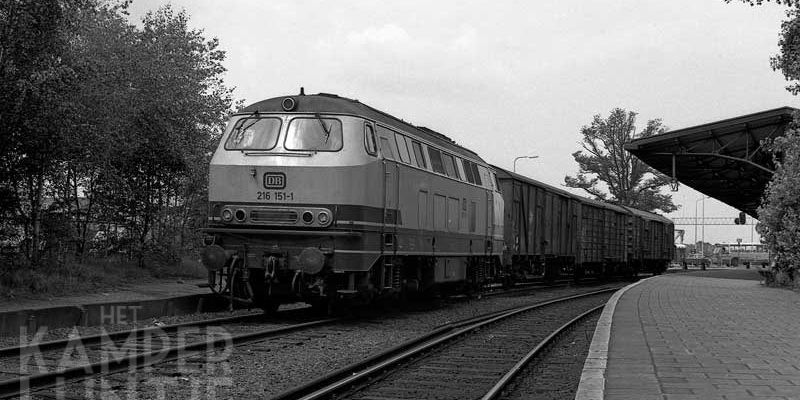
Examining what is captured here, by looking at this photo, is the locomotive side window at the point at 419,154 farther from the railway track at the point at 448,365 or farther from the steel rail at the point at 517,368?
the steel rail at the point at 517,368

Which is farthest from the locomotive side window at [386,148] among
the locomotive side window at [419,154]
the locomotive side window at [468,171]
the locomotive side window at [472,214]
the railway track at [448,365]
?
the locomotive side window at [472,214]

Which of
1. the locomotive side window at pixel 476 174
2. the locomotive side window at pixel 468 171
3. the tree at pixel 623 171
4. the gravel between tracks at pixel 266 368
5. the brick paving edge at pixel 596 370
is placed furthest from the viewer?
the tree at pixel 623 171

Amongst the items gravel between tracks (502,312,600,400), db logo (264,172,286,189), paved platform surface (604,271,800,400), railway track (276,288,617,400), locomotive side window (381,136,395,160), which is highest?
locomotive side window (381,136,395,160)

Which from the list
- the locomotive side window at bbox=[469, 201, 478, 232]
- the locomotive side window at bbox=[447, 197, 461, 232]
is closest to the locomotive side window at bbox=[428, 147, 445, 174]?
the locomotive side window at bbox=[447, 197, 461, 232]

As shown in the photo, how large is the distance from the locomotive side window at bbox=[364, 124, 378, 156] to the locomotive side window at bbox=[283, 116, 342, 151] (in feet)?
1.36

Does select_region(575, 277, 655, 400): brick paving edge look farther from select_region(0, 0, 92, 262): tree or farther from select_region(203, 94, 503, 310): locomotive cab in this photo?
select_region(0, 0, 92, 262): tree

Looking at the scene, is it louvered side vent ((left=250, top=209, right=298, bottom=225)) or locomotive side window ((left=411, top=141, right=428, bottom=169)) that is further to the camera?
locomotive side window ((left=411, top=141, right=428, bottom=169))

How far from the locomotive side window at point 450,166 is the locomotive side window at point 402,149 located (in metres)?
2.19

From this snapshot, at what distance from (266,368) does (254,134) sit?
5.29m

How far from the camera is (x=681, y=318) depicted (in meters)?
13.1

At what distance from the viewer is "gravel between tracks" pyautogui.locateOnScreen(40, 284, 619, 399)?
686 centimetres

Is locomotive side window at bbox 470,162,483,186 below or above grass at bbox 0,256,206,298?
above

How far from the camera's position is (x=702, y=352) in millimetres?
8828

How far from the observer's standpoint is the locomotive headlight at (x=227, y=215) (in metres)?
12.2
